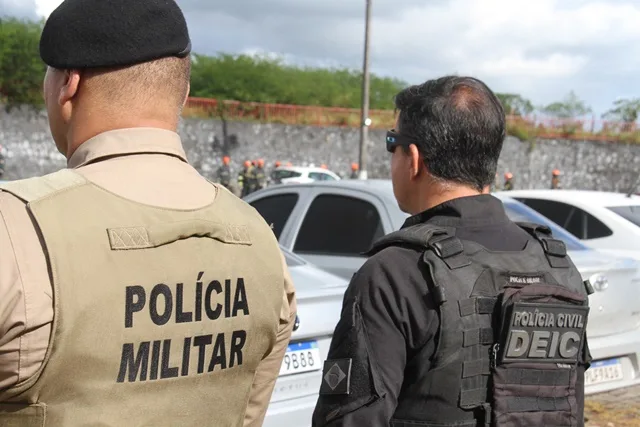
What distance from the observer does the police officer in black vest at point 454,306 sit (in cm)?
193

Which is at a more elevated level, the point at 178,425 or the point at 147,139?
the point at 147,139

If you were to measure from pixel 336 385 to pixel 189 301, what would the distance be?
23.2 inches

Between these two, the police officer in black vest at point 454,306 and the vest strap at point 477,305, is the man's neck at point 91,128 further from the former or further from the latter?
the vest strap at point 477,305

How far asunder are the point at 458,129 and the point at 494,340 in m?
0.55

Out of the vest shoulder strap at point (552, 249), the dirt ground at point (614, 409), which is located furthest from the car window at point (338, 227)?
the vest shoulder strap at point (552, 249)

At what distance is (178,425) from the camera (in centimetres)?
153

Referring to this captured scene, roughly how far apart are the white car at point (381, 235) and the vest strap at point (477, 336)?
122 inches

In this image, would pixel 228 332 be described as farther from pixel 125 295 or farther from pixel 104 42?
pixel 104 42

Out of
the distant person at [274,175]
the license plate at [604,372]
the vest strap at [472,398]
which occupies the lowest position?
the distant person at [274,175]

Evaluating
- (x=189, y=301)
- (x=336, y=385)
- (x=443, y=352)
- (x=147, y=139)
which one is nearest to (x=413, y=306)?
(x=443, y=352)

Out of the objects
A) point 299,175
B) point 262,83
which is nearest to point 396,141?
point 299,175

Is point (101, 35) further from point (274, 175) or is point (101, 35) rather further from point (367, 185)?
point (274, 175)

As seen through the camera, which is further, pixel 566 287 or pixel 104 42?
pixel 566 287

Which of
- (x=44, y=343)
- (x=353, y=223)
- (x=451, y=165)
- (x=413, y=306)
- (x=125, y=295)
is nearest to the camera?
(x=44, y=343)
